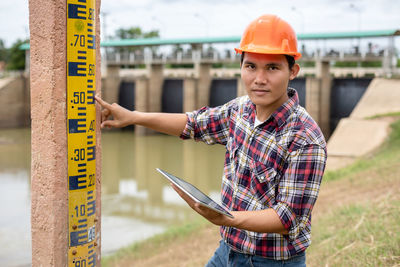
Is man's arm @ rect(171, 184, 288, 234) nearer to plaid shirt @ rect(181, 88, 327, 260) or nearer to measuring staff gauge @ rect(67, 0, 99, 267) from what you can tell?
plaid shirt @ rect(181, 88, 327, 260)

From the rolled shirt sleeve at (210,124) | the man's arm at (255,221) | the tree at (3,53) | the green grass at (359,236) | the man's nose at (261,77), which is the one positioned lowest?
the green grass at (359,236)

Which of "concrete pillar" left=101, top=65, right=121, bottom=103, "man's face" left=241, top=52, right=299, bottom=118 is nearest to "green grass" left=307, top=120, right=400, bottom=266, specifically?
"man's face" left=241, top=52, right=299, bottom=118

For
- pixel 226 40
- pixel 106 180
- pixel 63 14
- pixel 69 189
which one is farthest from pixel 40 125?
pixel 226 40

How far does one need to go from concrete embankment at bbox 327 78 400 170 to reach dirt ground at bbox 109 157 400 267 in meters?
3.99

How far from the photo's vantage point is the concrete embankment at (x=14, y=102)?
26469mm

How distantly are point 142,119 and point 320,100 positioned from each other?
742 inches

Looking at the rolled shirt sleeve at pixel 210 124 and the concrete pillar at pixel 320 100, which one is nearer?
the rolled shirt sleeve at pixel 210 124

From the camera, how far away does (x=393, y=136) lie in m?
13.2

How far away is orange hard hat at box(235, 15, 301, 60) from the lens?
1.84m

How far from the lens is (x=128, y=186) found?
13.7 meters

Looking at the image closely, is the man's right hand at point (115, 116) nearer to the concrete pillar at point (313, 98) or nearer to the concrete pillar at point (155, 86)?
the concrete pillar at point (313, 98)

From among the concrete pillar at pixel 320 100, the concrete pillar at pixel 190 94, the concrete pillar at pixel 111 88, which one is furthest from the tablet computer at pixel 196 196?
the concrete pillar at pixel 111 88

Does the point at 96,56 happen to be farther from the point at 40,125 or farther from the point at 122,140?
the point at 122,140

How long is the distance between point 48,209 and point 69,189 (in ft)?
0.37
